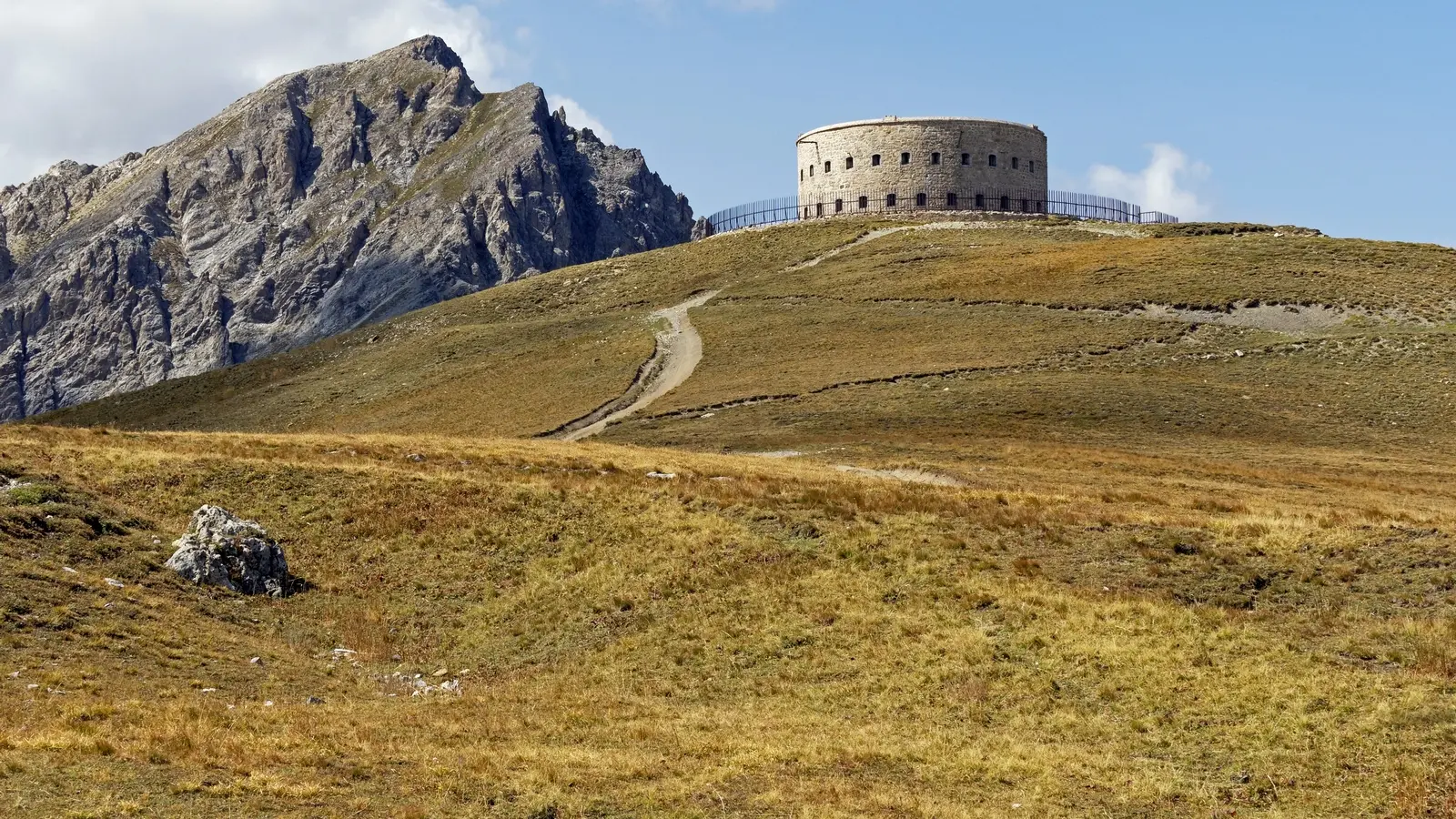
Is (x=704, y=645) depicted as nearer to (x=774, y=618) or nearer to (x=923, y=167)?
(x=774, y=618)

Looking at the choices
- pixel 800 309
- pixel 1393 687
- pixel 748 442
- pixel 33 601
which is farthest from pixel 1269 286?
pixel 33 601

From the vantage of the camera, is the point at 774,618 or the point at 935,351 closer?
the point at 774,618

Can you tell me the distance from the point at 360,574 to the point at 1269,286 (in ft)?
217

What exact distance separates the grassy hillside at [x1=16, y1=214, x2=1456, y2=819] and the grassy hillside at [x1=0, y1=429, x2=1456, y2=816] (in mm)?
98

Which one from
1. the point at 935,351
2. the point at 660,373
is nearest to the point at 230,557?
A: the point at 660,373

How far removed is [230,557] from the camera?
3081 cm

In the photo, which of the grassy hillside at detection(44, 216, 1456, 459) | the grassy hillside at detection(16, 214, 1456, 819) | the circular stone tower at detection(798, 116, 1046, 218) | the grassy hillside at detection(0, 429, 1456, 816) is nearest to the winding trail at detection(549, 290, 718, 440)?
the grassy hillside at detection(44, 216, 1456, 459)

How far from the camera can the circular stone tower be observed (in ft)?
401

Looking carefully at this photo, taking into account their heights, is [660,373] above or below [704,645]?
above

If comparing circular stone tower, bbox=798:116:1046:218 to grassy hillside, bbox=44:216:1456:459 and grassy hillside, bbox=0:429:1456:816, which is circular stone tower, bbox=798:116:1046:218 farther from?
grassy hillside, bbox=0:429:1456:816

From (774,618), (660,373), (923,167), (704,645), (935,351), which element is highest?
(923,167)

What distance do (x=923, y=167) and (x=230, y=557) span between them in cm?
9831

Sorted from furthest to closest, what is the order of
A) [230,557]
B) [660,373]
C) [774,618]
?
[660,373]
[230,557]
[774,618]

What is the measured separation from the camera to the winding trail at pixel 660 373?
68562mm
